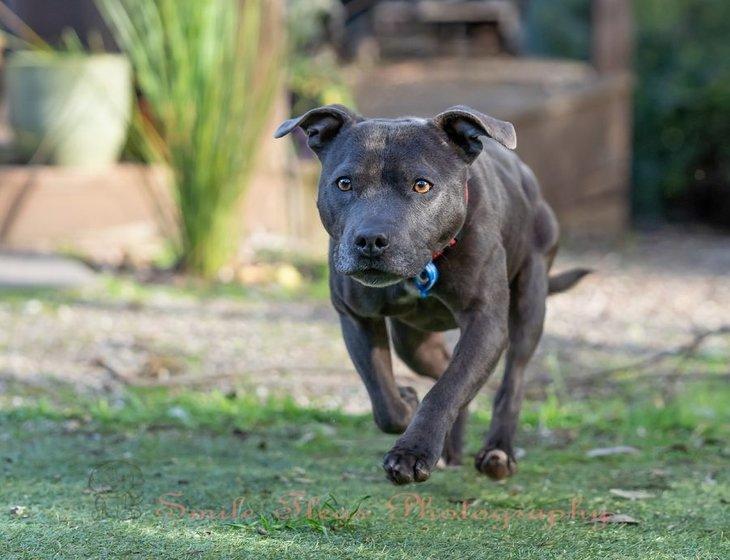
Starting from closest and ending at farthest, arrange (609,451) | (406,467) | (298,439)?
1. (406,467)
2. (609,451)
3. (298,439)

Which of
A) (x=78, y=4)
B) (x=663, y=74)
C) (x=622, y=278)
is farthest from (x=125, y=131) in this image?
(x=663, y=74)

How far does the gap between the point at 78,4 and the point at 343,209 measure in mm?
9426

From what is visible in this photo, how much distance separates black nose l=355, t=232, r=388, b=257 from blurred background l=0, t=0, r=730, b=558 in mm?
883

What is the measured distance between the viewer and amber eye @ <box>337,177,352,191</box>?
4.04 metres

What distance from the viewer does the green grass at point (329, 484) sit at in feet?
12.1

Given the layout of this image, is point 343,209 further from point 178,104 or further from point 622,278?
point 622,278

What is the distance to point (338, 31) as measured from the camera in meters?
15.0

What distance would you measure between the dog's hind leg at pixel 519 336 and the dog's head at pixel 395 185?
938 mm

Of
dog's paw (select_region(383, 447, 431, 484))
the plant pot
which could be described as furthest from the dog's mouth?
the plant pot

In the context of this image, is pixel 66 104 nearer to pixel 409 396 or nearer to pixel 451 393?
pixel 409 396

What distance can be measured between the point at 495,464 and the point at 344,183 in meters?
1.24

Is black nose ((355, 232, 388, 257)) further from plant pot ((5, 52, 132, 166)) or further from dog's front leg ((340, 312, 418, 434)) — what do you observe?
plant pot ((5, 52, 132, 166))

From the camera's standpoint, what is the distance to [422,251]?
3918 millimetres

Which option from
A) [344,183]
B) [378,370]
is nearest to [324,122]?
[344,183]
